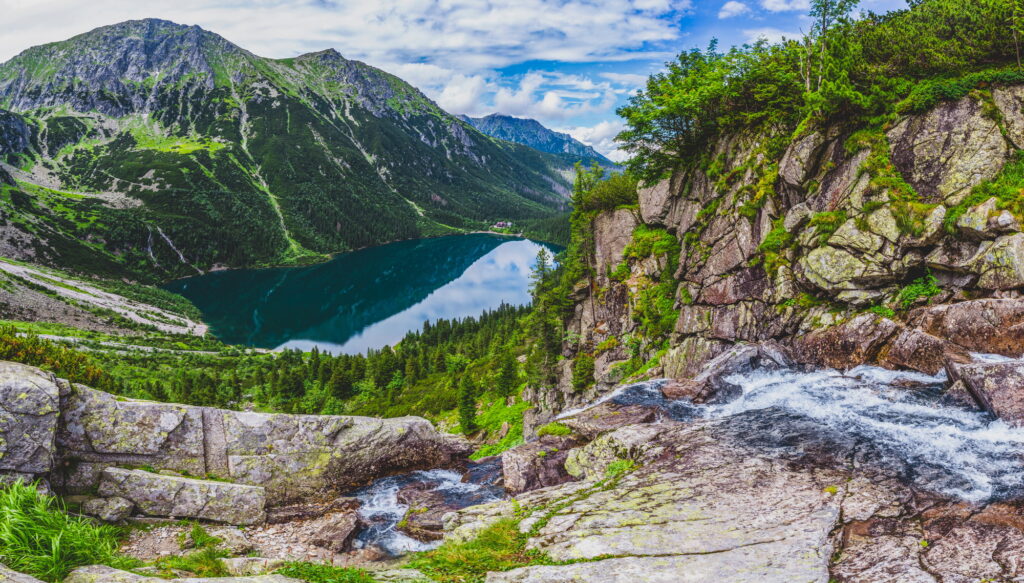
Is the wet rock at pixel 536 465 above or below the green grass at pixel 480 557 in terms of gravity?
below

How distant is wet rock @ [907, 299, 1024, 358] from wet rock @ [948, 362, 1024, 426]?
6.05 feet

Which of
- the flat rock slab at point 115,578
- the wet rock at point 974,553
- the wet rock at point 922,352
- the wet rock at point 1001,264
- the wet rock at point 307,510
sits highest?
the wet rock at point 1001,264

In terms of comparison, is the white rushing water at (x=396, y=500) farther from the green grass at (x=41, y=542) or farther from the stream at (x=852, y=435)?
the green grass at (x=41, y=542)

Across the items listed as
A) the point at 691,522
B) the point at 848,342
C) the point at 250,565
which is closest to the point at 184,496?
the point at 250,565

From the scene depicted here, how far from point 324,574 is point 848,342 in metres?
24.1

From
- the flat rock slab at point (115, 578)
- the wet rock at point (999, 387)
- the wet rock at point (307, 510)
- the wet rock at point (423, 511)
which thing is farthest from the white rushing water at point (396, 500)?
the wet rock at point (999, 387)

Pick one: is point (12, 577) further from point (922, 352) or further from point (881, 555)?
point (922, 352)

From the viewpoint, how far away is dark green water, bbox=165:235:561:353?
136625 millimetres

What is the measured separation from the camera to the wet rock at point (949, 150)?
21.1 meters

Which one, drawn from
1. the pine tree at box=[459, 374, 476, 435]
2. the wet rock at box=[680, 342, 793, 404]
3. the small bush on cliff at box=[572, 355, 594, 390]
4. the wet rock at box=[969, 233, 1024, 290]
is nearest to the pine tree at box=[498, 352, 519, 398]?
the pine tree at box=[459, 374, 476, 435]

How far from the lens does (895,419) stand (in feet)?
53.4

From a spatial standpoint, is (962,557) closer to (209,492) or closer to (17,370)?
(209,492)

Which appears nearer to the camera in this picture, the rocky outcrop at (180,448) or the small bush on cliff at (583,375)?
the rocky outcrop at (180,448)

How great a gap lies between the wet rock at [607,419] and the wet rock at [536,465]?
2.97 ft
